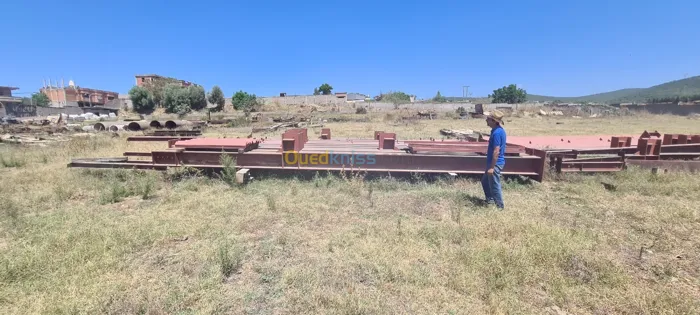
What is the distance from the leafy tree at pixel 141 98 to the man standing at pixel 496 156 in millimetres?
60618

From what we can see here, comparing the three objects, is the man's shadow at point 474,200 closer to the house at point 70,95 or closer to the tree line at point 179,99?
the tree line at point 179,99

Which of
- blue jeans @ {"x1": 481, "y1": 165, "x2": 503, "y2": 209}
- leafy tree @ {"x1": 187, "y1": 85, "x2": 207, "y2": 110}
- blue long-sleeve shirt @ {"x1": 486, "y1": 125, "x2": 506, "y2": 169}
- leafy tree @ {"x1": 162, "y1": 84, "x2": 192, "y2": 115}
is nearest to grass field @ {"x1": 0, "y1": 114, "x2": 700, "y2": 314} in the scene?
blue jeans @ {"x1": 481, "y1": 165, "x2": 503, "y2": 209}

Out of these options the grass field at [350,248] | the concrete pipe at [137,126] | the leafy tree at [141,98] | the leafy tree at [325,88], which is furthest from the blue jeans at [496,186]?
the leafy tree at [325,88]

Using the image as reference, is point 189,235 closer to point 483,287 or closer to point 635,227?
point 483,287

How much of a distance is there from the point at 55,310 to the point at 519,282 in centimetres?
351

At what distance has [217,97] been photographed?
54.0 meters

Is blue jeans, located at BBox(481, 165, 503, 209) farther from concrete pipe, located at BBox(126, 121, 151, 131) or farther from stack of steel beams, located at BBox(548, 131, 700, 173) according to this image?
concrete pipe, located at BBox(126, 121, 151, 131)

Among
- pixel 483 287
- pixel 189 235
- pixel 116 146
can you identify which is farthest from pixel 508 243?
pixel 116 146

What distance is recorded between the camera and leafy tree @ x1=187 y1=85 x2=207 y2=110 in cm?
4899

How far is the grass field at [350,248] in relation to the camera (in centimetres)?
235

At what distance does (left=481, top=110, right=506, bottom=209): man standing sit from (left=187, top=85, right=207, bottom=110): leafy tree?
53039 millimetres

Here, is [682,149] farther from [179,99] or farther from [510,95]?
[510,95]

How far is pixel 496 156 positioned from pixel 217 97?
56.8 m

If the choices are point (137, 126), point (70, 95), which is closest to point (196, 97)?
point (137, 126)
